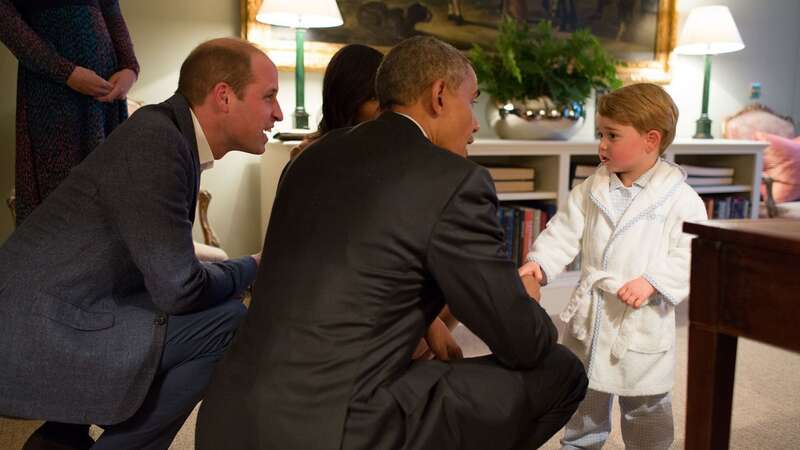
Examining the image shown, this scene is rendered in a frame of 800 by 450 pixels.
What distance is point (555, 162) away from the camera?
342 centimetres

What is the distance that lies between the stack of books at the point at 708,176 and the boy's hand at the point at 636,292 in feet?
7.70

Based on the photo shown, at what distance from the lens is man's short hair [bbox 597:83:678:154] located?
1.77 meters

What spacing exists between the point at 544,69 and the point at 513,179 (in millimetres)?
527

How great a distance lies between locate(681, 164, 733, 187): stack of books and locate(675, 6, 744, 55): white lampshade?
2.21 feet

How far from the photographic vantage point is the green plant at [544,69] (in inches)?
132

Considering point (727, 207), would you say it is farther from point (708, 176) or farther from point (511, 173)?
point (511, 173)

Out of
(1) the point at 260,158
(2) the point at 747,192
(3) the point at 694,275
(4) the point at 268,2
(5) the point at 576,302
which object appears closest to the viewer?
(3) the point at 694,275

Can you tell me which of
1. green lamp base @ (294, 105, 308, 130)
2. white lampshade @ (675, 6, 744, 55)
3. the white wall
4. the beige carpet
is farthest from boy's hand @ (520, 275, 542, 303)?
white lampshade @ (675, 6, 744, 55)

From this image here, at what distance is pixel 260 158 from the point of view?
11.1ft

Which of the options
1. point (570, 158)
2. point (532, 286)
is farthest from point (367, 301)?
point (570, 158)

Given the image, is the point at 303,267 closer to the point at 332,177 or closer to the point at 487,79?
the point at 332,177

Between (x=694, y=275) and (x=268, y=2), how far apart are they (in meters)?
2.32

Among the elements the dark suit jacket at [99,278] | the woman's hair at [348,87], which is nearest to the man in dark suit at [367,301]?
the dark suit jacket at [99,278]

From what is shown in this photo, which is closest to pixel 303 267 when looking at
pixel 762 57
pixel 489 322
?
pixel 489 322
